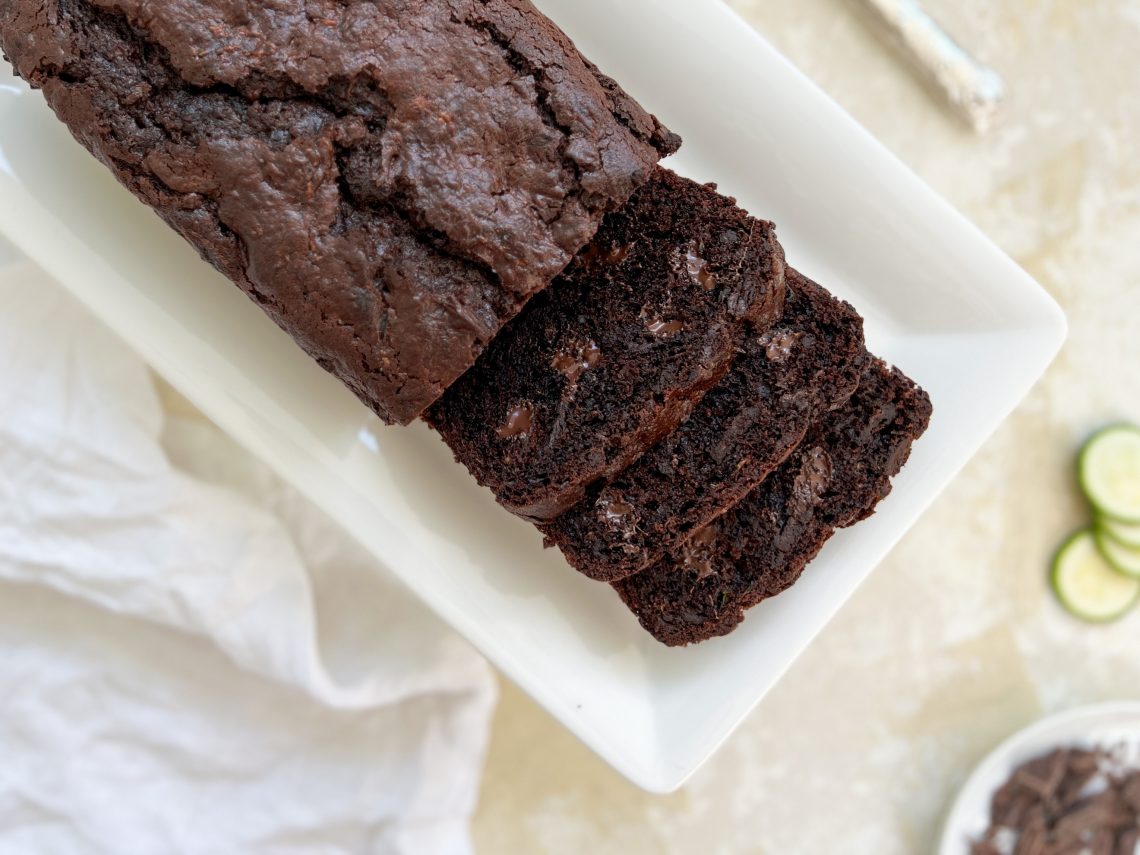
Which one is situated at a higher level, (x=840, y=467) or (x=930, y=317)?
(x=930, y=317)

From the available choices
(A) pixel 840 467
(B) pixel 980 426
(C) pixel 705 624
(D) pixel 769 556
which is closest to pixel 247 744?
(C) pixel 705 624

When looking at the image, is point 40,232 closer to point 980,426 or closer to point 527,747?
point 527,747

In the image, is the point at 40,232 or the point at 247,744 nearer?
the point at 40,232

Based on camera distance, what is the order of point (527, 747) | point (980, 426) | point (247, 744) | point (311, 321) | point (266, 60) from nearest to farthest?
point (266, 60)
point (311, 321)
point (980, 426)
point (247, 744)
point (527, 747)

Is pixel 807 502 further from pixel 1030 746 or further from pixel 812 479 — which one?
pixel 1030 746

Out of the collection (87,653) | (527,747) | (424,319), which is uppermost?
(424,319)

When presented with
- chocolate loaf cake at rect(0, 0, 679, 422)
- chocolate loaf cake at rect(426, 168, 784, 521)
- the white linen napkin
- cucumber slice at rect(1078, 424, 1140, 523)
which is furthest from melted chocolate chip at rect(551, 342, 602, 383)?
cucumber slice at rect(1078, 424, 1140, 523)

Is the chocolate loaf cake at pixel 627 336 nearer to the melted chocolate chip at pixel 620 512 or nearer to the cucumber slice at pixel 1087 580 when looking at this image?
the melted chocolate chip at pixel 620 512

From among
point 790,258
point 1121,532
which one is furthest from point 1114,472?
Answer: point 790,258
